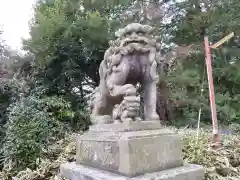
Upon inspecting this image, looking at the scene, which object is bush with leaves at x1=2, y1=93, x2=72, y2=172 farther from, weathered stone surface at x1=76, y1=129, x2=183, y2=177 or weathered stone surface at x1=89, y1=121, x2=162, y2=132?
A: weathered stone surface at x1=89, y1=121, x2=162, y2=132

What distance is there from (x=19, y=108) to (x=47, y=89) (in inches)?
55.5

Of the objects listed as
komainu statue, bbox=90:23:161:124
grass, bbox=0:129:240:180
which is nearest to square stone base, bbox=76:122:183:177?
komainu statue, bbox=90:23:161:124

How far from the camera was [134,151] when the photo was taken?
73.3 inches

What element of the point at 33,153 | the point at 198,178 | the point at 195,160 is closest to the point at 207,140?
the point at 195,160

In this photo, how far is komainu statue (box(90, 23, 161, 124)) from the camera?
6.86ft

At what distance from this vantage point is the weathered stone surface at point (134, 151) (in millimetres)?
1854

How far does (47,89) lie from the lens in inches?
234

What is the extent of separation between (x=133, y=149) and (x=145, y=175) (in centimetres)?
20

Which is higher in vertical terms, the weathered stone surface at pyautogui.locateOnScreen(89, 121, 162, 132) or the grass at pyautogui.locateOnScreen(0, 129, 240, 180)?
the weathered stone surface at pyautogui.locateOnScreen(89, 121, 162, 132)

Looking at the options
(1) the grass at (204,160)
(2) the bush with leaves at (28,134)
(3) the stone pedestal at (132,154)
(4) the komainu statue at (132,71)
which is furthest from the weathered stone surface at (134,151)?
(2) the bush with leaves at (28,134)

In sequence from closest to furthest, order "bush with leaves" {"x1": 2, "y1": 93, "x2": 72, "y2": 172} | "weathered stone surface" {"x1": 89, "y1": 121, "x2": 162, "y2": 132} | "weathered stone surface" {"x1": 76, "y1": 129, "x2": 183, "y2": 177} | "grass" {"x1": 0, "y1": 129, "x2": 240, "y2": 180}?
"weathered stone surface" {"x1": 76, "y1": 129, "x2": 183, "y2": 177}
"weathered stone surface" {"x1": 89, "y1": 121, "x2": 162, "y2": 132}
"grass" {"x1": 0, "y1": 129, "x2": 240, "y2": 180}
"bush with leaves" {"x1": 2, "y1": 93, "x2": 72, "y2": 172}

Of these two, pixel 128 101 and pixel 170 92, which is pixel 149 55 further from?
pixel 170 92

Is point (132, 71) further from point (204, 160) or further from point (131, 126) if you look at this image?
point (204, 160)

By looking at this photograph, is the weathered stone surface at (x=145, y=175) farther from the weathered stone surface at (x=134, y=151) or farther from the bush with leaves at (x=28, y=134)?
the bush with leaves at (x=28, y=134)
